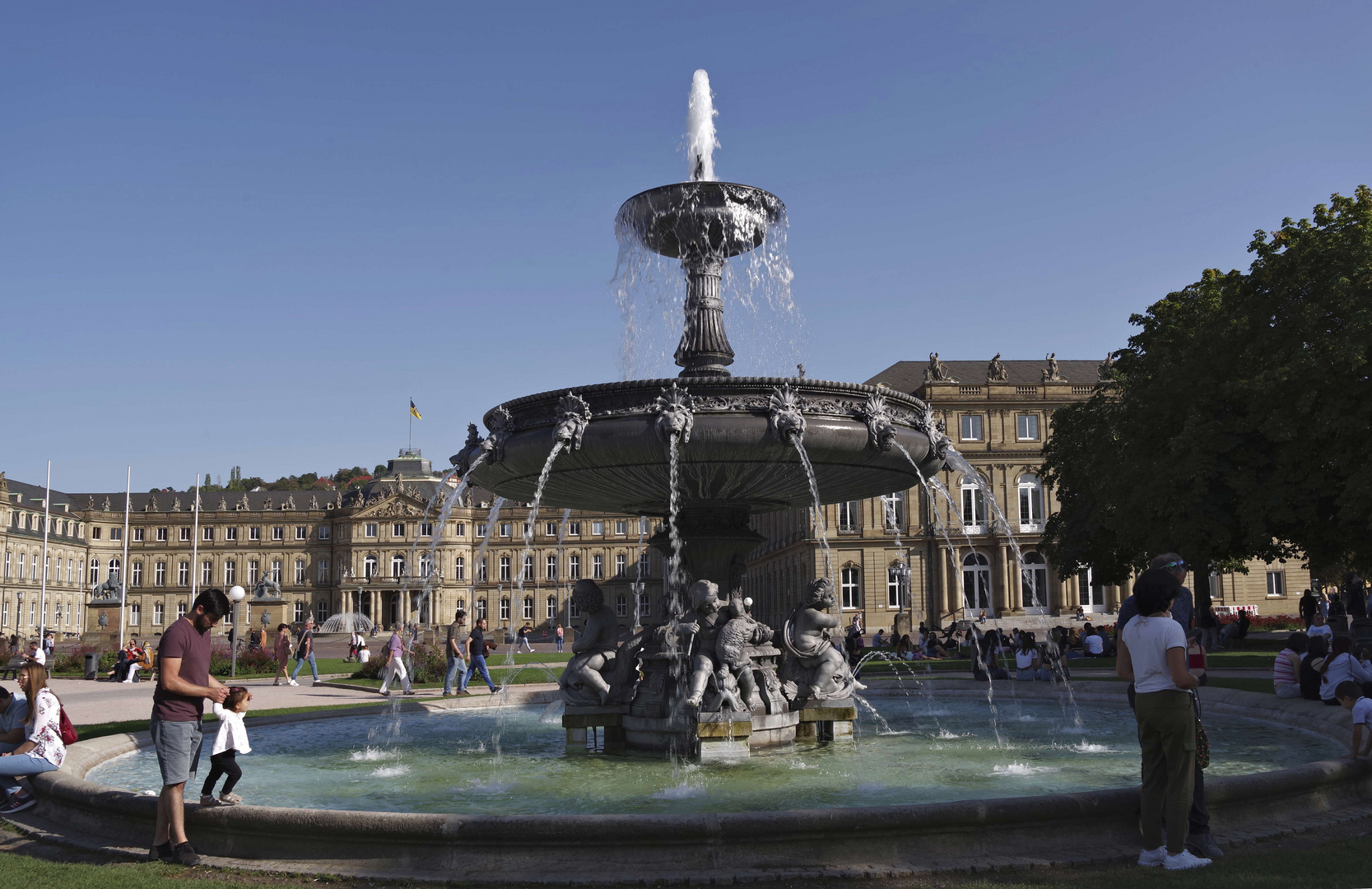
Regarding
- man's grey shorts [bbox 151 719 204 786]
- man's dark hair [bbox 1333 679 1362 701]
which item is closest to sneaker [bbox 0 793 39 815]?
man's grey shorts [bbox 151 719 204 786]

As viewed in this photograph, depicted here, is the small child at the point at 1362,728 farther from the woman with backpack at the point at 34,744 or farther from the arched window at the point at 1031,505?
the arched window at the point at 1031,505

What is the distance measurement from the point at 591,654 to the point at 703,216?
4579 mm

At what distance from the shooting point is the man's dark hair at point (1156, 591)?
5.58 m

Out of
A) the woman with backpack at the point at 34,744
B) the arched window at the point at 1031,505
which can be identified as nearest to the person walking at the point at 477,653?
the woman with backpack at the point at 34,744

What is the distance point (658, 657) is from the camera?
9.99 meters

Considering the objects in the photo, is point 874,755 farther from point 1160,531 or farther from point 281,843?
point 1160,531

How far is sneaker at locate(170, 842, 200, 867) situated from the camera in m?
5.78

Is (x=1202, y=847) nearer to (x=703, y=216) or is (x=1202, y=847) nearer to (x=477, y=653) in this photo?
(x=703, y=216)

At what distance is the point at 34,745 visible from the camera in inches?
300

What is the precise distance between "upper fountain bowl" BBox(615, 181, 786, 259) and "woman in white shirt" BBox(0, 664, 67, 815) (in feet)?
22.5

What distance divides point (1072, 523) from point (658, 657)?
3231 centimetres

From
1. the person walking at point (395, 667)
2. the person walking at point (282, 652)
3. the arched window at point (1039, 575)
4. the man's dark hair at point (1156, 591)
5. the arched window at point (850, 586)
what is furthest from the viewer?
the arched window at point (850, 586)

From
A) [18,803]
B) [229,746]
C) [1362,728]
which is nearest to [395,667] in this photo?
[18,803]

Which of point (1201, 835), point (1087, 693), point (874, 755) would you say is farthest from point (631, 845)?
point (1087, 693)
